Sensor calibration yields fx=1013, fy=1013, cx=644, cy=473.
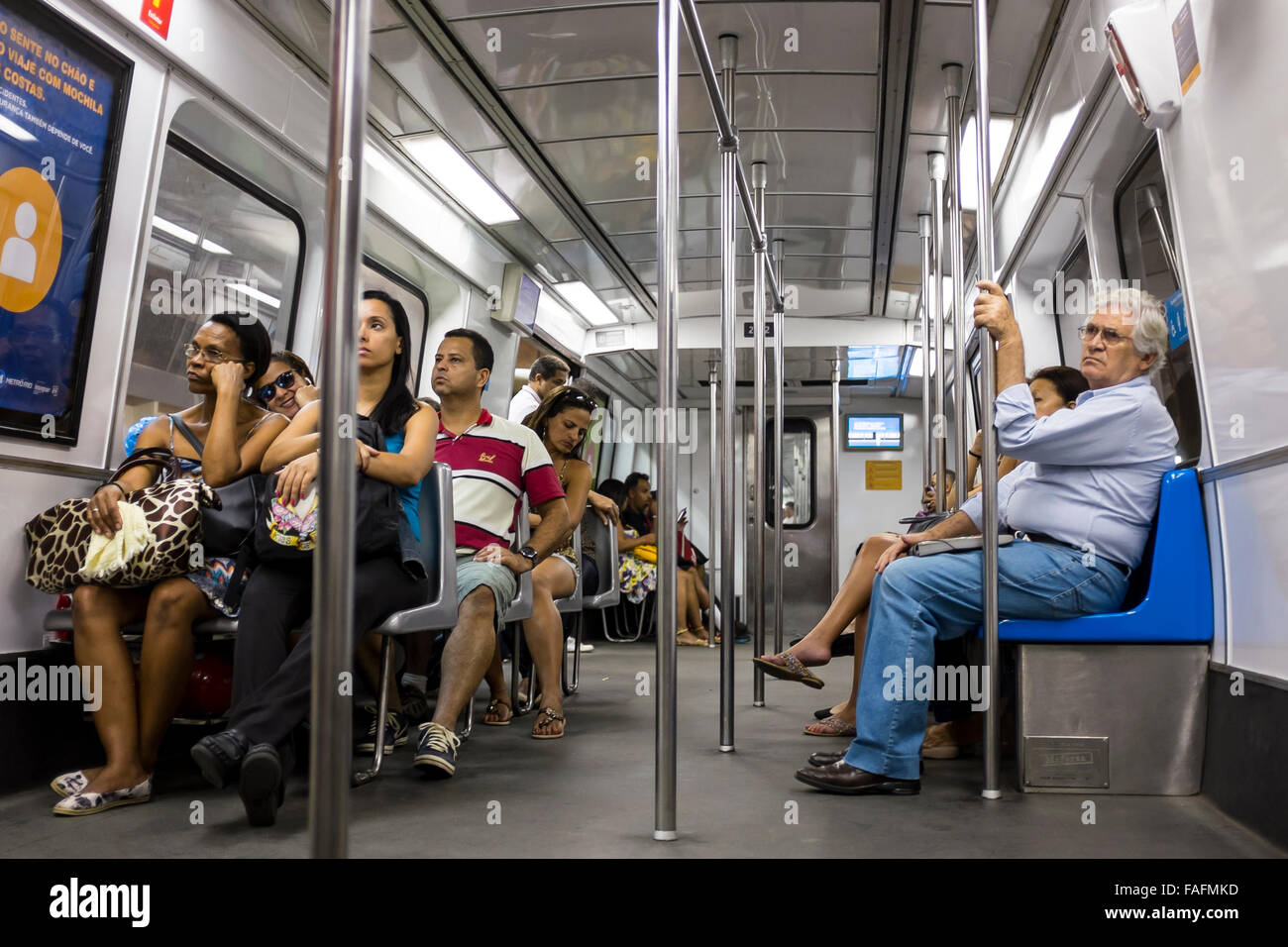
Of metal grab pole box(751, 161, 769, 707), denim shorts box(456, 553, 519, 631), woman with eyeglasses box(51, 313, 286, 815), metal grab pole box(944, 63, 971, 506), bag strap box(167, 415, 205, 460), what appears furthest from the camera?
metal grab pole box(751, 161, 769, 707)

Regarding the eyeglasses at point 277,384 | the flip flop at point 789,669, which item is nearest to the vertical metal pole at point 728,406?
the flip flop at point 789,669

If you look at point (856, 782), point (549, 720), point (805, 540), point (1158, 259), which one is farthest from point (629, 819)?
point (805, 540)

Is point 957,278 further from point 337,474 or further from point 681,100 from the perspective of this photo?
point 337,474

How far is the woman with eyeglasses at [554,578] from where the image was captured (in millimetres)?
3547

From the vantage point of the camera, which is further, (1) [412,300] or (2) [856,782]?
(1) [412,300]

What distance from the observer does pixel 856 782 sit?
2525mm

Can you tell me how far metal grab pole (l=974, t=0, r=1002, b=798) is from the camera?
8.08 feet

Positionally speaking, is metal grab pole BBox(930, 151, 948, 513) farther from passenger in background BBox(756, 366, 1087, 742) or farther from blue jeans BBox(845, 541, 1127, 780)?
blue jeans BBox(845, 541, 1127, 780)

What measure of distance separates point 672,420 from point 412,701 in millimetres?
1862

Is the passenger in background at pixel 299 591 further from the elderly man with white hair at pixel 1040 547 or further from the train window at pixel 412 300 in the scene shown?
the train window at pixel 412 300

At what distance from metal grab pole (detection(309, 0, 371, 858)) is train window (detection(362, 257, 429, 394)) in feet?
14.9

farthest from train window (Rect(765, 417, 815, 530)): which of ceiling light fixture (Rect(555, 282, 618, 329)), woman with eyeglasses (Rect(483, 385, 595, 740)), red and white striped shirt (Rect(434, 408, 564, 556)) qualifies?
red and white striped shirt (Rect(434, 408, 564, 556))
